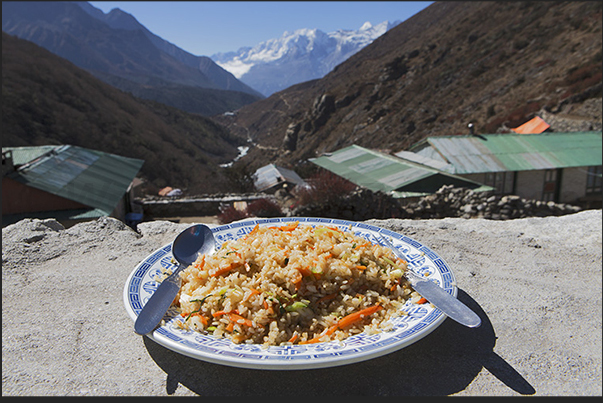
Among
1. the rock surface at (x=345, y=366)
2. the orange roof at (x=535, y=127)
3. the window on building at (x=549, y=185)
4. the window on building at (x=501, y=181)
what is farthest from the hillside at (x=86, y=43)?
the rock surface at (x=345, y=366)

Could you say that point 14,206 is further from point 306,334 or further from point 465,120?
point 465,120

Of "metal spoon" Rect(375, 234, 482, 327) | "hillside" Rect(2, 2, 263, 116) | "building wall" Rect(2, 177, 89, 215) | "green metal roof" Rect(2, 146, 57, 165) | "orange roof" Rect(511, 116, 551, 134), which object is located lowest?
"orange roof" Rect(511, 116, 551, 134)

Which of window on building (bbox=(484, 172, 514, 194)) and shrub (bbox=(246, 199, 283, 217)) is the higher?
shrub (bbox=(246, 199, 283, 217))

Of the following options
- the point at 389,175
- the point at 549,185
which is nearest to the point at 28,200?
the point at 389,175

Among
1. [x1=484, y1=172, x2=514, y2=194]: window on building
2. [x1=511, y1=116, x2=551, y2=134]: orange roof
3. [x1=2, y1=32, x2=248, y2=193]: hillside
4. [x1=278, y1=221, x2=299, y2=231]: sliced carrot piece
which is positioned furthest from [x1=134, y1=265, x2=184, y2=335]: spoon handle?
[x1=511, y1=116, x2=551, y2=134]: orange roof

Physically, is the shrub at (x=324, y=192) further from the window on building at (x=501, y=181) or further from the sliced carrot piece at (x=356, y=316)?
the window on building at (x=501, y=181)

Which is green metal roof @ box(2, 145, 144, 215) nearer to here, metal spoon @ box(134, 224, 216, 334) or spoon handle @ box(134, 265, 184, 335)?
metal spoon @ box(134, 224, 216, 334)

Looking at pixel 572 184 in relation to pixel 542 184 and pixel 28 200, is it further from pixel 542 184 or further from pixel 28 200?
pixel 28 200
